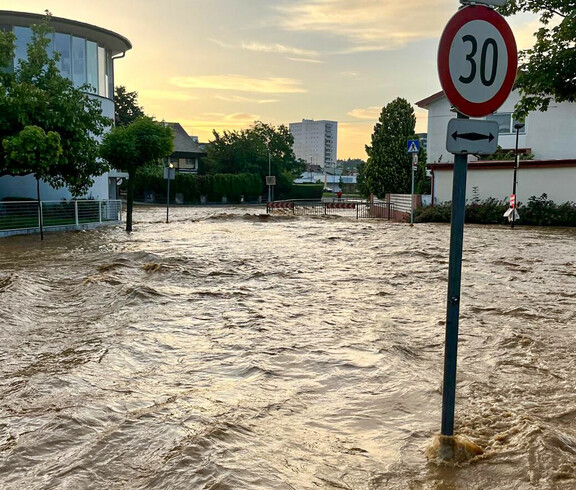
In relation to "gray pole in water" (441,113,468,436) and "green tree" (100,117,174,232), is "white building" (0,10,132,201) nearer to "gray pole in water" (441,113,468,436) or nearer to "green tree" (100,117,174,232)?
"green tree" (100,117,174,232)

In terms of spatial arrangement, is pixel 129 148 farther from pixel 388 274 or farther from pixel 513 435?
pixel 513 435

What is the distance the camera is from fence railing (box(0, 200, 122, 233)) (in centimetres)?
1894

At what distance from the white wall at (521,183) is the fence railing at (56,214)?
52.7 feet

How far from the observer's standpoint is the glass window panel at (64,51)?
27.2 m

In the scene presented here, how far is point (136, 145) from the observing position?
792 inches

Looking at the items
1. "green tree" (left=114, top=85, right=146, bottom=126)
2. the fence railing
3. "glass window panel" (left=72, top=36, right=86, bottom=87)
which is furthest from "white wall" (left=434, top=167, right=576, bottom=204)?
"green tree" (left=114, top=85, right=146, bottom=126)

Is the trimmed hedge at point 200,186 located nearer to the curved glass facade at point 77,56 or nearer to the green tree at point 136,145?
the curved glass facade at point 77,56

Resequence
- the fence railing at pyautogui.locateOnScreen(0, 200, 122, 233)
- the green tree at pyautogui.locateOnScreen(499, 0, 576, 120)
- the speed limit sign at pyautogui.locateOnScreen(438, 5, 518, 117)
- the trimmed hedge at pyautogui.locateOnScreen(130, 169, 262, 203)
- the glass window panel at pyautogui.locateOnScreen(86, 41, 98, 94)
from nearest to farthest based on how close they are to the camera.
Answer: the speed limit sign at pyautogui.locateOnScreen(438, 5, 518, 117) → the green tree at pyautogui.locateOnScreen(499, 0, 576, 120) → the fence railing at pyautogui.locateOnScreen(0, 200, 122, 233) → the glass window panel at pyautogui.locateOnScreen(86, 41, 98, 94) → the trimmed hedge at pyautogui.locateOnScreen(130, 169, 262, 203)

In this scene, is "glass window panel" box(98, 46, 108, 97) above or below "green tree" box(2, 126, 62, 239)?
above

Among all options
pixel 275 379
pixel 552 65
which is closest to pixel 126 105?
pixel 552 65

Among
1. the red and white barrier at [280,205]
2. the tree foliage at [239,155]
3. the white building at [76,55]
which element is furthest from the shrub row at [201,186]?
the white building at [76,55]

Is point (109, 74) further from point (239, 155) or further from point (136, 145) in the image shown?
point (239, 155)

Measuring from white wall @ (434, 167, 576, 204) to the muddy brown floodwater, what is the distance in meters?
15.5

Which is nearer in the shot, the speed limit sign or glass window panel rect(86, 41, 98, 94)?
the speed limit sign
